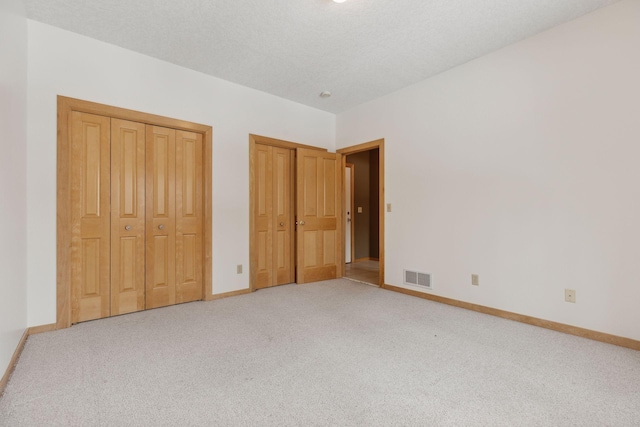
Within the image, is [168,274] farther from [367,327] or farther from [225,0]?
[225,0]

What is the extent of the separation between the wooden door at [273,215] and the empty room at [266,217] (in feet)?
0.19

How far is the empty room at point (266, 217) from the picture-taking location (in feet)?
5.58

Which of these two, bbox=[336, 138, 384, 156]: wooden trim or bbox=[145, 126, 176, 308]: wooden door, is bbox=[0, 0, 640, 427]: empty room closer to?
bbox=[145, 126, 176, 308]: wooden door

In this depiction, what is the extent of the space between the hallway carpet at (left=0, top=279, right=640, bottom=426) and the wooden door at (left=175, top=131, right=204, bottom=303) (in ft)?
1.98

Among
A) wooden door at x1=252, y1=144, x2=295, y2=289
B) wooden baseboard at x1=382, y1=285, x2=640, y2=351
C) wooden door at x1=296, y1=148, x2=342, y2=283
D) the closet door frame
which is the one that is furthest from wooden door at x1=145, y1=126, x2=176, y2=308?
wooden baseboard at x1=382, y1=285, x2=640, y2=351

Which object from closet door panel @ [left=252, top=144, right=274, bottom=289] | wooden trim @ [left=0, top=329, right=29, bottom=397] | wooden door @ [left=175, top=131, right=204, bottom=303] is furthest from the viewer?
closet door panel @ [left=252, top=144, right=274, bottom=289]

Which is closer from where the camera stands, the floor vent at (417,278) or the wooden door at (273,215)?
the floor vent at (417,278)

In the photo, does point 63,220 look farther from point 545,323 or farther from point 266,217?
point 545,323

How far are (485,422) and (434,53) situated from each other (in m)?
3.14

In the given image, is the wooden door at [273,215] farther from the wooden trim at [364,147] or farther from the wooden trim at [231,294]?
the wooden trim at [364,147]

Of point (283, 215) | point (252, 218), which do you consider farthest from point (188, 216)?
point (283, 215)

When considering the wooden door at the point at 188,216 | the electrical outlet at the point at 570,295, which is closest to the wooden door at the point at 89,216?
the wooden door at the point at 188,216

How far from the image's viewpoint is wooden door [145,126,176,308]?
10.3ft

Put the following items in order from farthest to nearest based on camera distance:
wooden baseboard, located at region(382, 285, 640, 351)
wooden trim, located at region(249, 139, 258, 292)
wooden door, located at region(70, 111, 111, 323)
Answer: wooden trim, located at region(249, 139, 258, 292) → wooden door, located at region(70, 111, 111, 323) → wooden baseboard, located at region(382, 285, 640, 351)
